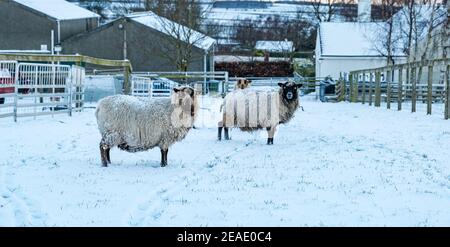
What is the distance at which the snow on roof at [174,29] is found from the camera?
39.6 m

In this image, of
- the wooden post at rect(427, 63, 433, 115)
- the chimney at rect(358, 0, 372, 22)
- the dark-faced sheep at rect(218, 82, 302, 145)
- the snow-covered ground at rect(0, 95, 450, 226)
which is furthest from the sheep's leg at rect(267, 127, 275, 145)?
the chimney at rect(358, 0, 372, 22)

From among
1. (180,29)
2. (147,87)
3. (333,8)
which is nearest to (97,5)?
(333,8)

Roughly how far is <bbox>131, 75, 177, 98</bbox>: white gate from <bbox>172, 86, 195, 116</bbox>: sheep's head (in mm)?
13748

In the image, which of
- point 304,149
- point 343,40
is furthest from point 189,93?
point 343,40

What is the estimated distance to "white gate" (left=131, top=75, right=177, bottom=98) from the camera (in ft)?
81.3

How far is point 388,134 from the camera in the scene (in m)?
13.4

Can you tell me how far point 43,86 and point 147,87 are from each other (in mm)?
9535

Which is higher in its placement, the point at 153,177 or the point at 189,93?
the point at 189,93

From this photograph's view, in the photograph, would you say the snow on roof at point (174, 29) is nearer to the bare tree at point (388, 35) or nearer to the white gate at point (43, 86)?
the bare tree at point (388, 35)

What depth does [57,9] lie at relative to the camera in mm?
48969
